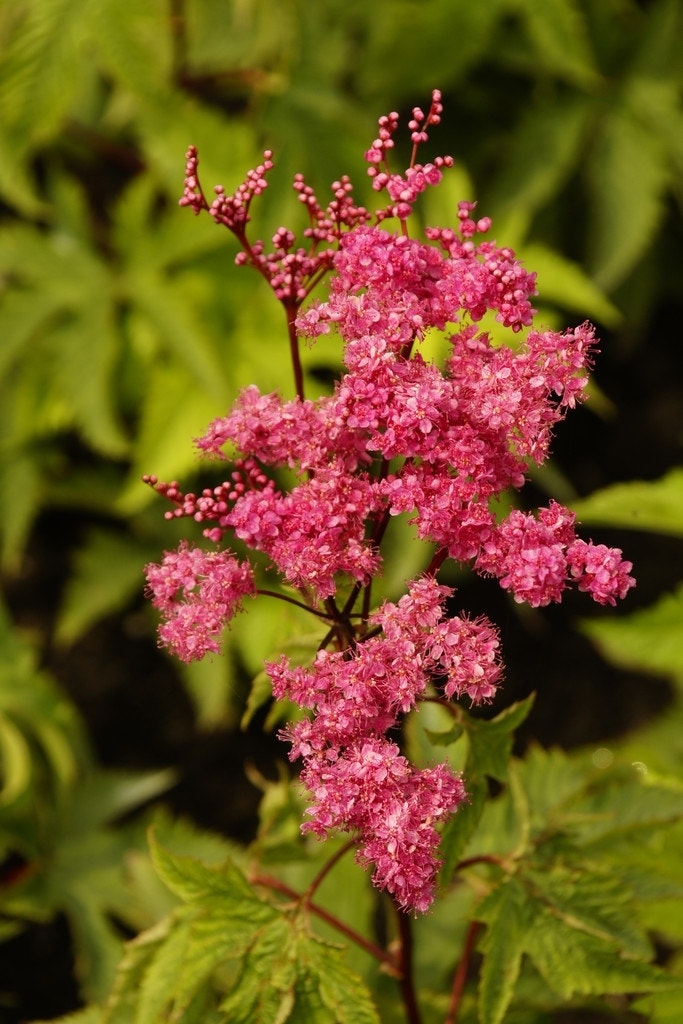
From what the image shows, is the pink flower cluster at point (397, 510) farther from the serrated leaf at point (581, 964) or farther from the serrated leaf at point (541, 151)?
the serrated leaf at point (541, 151)

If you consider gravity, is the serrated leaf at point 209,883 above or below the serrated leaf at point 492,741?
below

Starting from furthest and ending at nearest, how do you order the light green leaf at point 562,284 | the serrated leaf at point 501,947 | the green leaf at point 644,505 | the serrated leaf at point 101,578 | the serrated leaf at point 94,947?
the serrated leaf at point 101,578
the light green leaf at point 562,284
the serrated leaf at point 94,947
the green leaf at point 644,505
the serrated leaf at point 501,947

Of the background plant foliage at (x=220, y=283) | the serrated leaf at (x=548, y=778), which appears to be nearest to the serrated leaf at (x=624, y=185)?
the background plant foliage at (x=220, y=283)

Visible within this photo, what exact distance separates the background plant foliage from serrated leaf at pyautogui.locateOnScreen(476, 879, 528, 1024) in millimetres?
144

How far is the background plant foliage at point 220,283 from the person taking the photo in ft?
8.33

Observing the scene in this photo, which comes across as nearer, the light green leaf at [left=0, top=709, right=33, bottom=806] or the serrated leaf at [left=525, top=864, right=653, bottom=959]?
the serrated leaf at [left=525, top=864, right=653, bottom=959]

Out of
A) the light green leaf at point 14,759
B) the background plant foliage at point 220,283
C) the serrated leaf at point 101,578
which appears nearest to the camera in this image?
the background plant foliage at point 220,283

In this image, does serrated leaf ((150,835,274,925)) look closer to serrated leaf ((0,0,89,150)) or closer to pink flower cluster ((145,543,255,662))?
pink flower cluster ((145,543,255,662))

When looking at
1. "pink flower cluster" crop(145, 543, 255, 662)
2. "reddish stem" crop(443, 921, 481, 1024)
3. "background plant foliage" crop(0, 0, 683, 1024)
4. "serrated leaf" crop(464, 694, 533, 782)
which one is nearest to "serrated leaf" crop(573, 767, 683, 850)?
"background plant foliage" crop(0, 0, 683, 1024)

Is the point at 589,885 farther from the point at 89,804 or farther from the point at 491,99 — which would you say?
the point at 491,99

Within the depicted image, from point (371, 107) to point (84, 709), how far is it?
2.53 m

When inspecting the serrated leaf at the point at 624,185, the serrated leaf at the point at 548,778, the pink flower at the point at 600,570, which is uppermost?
the serrated leaf at the point at 624,185

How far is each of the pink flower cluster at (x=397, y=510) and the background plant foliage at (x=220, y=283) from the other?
51cm

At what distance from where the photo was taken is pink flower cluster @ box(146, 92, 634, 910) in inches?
50.7
